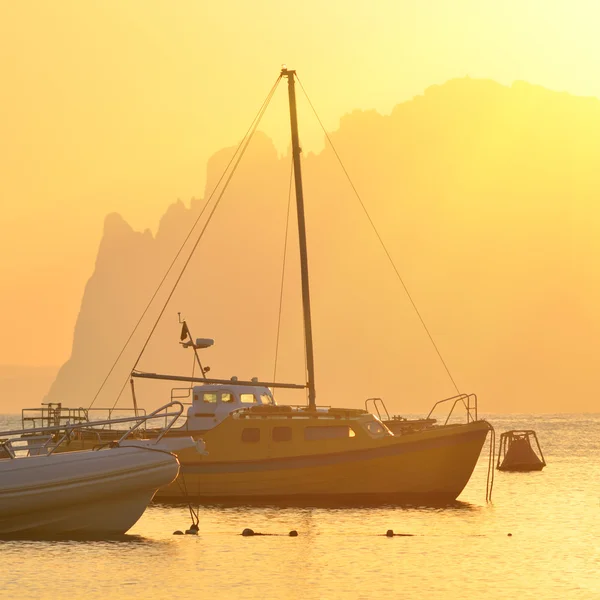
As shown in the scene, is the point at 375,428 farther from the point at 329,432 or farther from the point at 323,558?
the point at 323,558

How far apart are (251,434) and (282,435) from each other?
3.90ft

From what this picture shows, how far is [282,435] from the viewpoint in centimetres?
4662

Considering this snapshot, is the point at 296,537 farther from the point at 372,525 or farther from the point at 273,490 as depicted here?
the point at 273,490

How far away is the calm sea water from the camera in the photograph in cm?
2978

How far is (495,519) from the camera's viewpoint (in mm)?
48719

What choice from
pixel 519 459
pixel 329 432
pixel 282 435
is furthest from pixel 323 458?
pixel 519 459

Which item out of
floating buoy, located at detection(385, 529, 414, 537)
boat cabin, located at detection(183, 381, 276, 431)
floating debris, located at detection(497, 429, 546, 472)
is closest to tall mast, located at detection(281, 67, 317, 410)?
boat cabin, located at detection(183, 381, 276, 431)

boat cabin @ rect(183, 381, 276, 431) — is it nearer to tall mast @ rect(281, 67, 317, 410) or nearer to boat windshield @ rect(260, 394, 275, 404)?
boat windshield @ rect(260, 394, 275, 404)

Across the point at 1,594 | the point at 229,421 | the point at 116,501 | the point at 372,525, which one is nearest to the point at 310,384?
the point at 229,421

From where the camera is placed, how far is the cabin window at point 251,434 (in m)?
46.7

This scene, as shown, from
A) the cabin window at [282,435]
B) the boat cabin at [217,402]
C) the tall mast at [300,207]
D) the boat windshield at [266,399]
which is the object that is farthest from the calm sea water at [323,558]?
the tall mast at [300,207]

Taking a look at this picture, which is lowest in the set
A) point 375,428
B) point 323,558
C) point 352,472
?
point 323,558

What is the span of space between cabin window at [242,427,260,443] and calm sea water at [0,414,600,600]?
272cm

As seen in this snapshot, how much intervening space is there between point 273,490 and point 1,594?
1937 centimetres
